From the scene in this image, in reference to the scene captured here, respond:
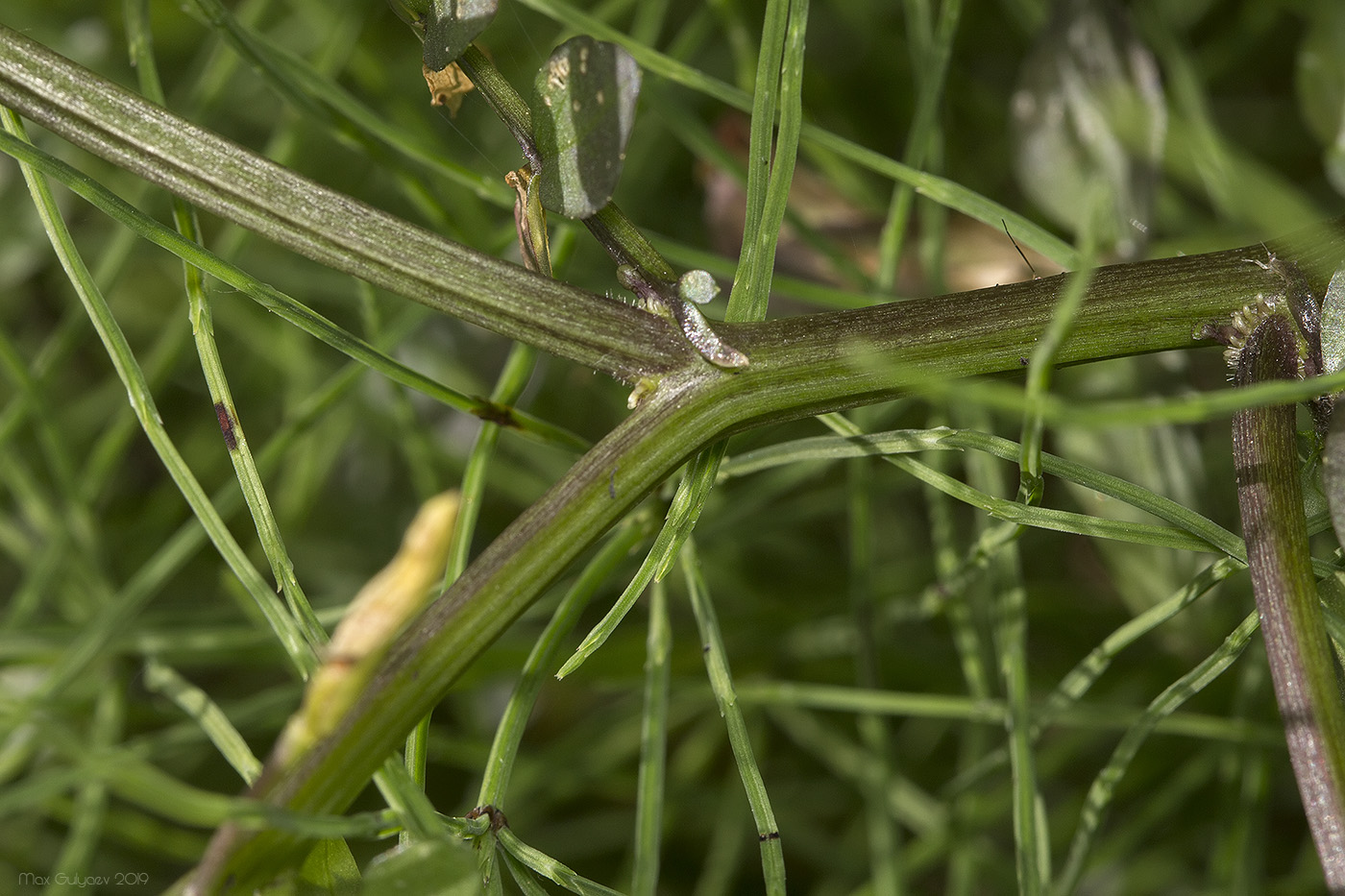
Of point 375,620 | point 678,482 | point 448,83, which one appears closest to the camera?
point 375,620

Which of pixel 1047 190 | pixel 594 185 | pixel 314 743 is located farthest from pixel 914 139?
pixel 314 743

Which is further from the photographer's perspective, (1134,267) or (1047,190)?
(1047,190)

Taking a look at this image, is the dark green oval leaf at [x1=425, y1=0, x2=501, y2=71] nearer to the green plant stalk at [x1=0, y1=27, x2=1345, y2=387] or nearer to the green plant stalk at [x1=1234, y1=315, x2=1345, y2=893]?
the green plant stalk at [x1=0, y1=27, x2=1345, y2=387]

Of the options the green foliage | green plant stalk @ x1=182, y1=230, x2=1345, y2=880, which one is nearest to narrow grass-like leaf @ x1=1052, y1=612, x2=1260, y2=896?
the green foliage

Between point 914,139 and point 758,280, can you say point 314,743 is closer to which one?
point 758,280

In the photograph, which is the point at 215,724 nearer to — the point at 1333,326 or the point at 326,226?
the point at 326,226

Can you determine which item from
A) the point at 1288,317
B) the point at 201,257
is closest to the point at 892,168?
the point at 1288,317
